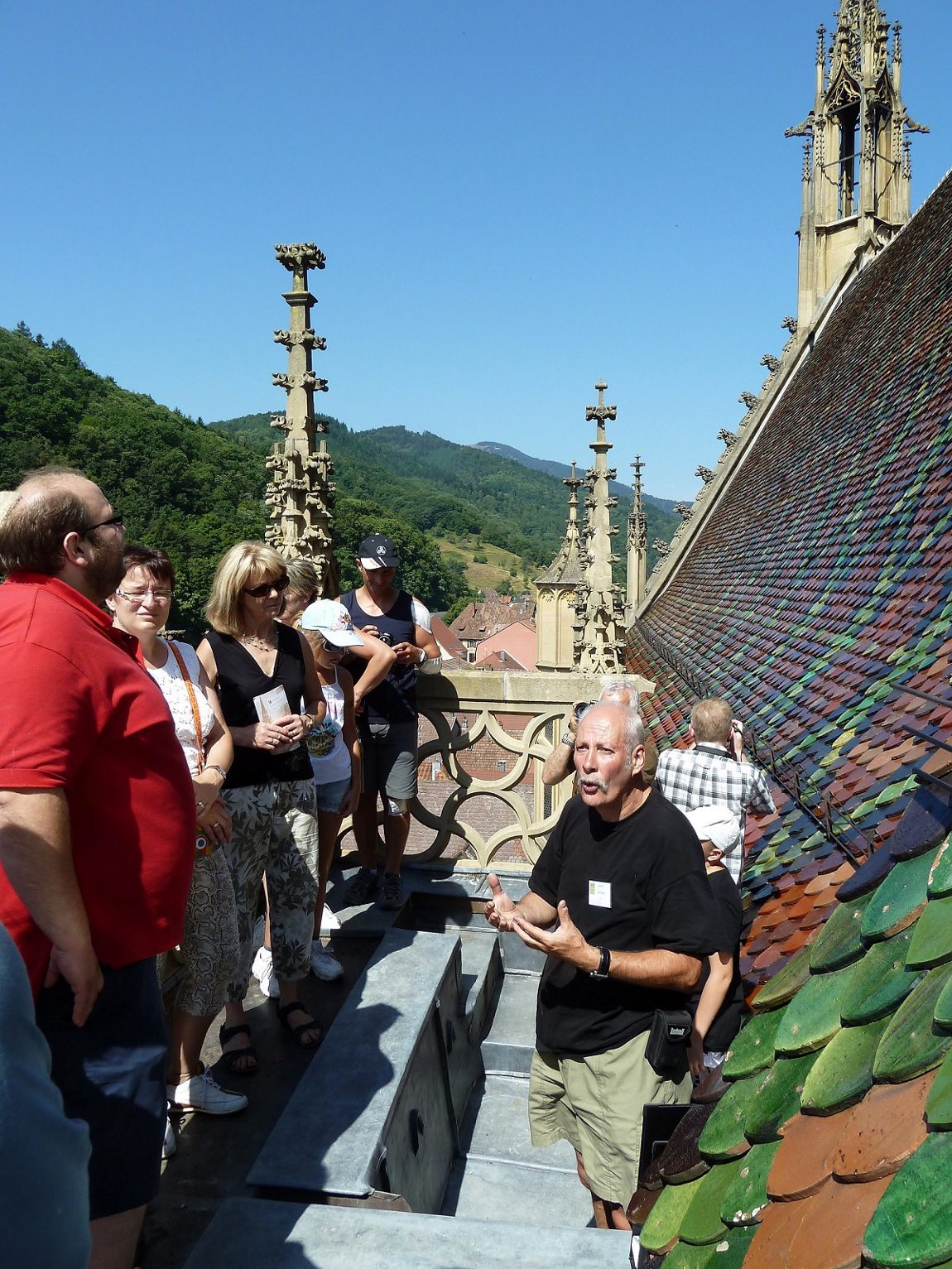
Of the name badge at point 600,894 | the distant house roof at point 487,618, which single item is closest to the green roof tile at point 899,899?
the name badge at point 600,894

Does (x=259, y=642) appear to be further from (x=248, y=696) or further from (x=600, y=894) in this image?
(x=600, y=894)

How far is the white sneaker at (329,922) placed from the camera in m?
4.65

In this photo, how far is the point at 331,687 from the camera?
172 inches

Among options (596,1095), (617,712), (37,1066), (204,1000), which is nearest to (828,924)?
(617,712)

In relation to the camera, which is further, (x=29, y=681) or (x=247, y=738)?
(x=247, y=738)

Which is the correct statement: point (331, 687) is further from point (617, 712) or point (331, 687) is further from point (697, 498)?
point (697, 498)

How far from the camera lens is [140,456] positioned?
235 feet

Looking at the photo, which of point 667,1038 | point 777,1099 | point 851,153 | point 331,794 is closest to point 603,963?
point 667,1038

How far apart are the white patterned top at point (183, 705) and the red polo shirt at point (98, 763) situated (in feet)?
2.73

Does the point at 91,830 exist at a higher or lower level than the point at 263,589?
lower

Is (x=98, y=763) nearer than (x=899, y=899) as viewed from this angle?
No

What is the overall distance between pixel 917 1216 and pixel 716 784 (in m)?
2.64

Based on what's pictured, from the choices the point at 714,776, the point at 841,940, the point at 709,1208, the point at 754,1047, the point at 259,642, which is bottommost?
the point at 709,1208

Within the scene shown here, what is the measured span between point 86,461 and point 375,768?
229 feet
